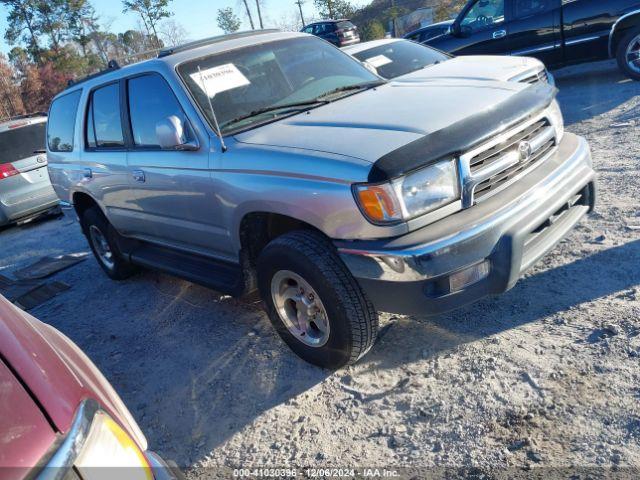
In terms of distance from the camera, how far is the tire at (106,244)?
5172 millimetres

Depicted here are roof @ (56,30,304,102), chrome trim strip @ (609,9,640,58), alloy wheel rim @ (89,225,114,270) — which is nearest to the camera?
roof @ (56,30,304,102)

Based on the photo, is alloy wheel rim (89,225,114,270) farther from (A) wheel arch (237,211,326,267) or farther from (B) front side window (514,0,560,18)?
(B) front side window (514,0,560,18)

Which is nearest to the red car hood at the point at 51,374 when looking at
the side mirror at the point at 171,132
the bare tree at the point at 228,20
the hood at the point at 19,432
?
the hood at the point at 19,432

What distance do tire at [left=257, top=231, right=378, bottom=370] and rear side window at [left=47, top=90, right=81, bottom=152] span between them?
3119 mm

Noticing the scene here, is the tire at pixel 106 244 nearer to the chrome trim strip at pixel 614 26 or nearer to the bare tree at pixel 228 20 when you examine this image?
the chrome trim strip at pixel 614 26

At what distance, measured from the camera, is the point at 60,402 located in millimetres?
1397

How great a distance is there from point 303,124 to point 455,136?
0.97 metres

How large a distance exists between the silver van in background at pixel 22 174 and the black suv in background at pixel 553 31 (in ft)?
24.4

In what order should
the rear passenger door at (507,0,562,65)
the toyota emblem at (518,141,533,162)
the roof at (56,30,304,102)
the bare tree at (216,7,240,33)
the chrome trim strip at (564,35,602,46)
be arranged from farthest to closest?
the bare tree at (216,7,240,33), the rear passenger door at (507,0,562,65), the chrome trim strip at (564,35,602,46), the roof at (56,30,304,102), the toyota emblem at (518,141,533,162)

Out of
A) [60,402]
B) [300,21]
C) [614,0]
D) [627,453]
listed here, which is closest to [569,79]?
[614,0]

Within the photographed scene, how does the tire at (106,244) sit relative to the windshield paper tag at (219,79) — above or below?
below

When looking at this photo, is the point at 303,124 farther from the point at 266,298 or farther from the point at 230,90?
the point at 266,298

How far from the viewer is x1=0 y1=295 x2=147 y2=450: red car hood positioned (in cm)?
138

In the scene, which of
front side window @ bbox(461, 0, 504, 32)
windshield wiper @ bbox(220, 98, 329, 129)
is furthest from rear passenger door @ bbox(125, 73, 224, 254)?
front side window @ bbox(461, 0, 504, 32)
